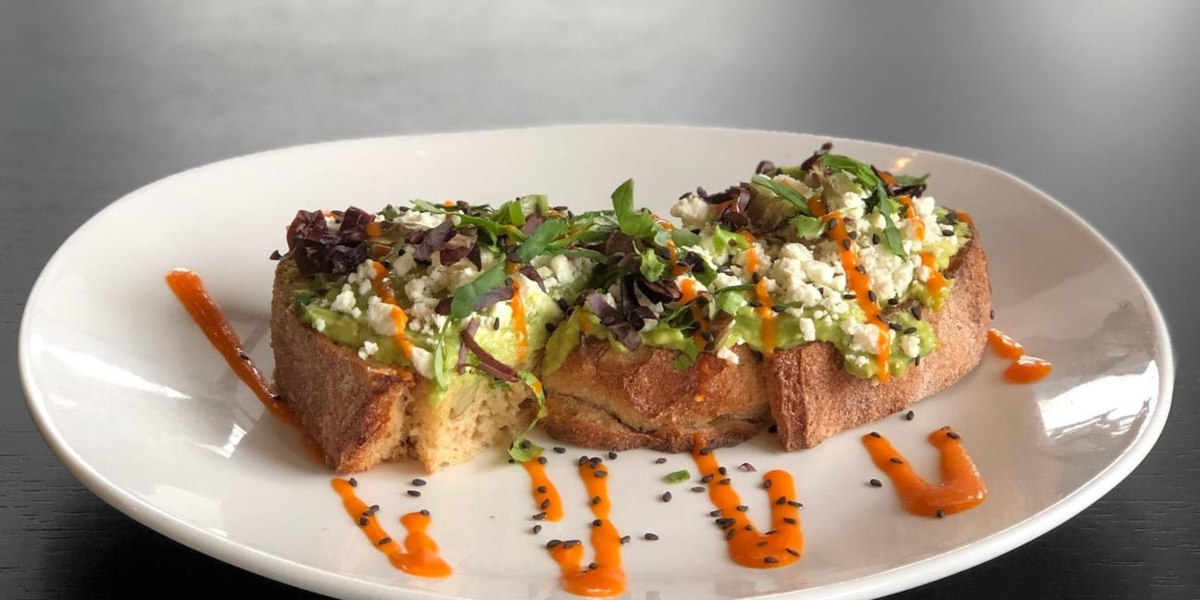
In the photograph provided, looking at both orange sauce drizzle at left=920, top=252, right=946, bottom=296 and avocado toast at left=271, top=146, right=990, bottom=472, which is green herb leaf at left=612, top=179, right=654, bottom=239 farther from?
orange sauce drizzle at left=920, top=252, right=946, bottom=296

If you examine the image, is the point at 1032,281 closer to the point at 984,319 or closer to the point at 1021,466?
the point at 984,319

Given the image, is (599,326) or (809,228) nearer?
(599,326)

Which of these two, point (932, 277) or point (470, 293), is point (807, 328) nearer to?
point (932, 277)

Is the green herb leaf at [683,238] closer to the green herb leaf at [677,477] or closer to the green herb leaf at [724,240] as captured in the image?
the green herb leaf at [724,240]

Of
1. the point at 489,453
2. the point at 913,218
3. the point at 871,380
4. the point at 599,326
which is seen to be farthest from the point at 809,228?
the point at 489,453

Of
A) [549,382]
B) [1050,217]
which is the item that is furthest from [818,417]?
[1050,217]

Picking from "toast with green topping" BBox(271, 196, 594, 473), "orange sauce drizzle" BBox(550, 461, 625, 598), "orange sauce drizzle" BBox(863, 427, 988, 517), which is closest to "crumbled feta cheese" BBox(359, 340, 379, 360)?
"toast with green topping" BBox(271, 196, 594, 473)
